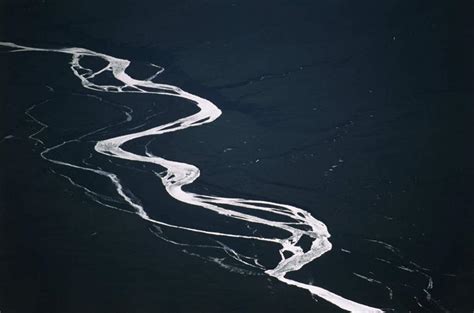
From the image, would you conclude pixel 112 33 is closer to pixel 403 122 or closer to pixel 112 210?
pixel 112 210

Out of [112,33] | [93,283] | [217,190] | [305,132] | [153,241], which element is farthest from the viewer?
[112,33]

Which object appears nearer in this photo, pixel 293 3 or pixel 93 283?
pixel 93 283

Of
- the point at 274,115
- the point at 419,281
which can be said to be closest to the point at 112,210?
the point at 274,115
